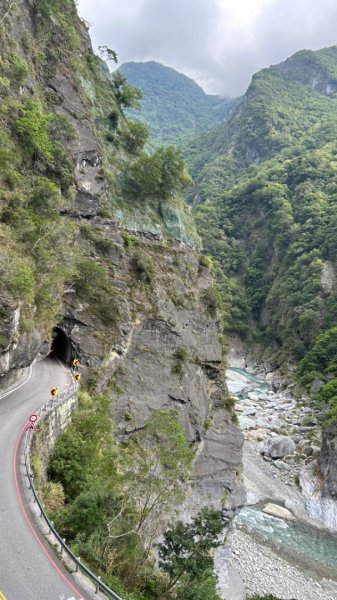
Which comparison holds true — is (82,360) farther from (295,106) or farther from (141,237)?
(295,106)

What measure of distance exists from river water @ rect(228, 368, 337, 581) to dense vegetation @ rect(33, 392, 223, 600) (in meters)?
22.0

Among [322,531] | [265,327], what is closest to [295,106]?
[265,327]

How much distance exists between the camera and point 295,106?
18088 centimetres

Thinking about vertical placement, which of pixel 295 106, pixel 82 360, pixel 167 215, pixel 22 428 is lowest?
pixel 22 428

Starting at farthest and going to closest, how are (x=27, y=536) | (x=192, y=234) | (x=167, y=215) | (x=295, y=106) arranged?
(x=295, y=106), (x=192, y=234), (x=167, y=215), (x=27, y=536)

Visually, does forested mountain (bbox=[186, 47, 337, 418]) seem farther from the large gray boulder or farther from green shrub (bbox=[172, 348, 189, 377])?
green shrub (bbox=[172, 348, 189, 377])

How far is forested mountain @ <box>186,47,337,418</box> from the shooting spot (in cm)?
9169

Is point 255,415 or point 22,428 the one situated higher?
point 22,428

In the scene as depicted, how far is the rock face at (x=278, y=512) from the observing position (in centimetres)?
3969

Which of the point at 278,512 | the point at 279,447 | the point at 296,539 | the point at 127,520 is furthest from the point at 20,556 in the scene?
the point at 279,447

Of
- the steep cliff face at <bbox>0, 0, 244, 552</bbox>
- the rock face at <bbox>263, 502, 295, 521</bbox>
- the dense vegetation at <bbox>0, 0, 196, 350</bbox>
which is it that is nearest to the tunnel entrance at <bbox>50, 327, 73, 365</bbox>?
the steep cliff face at <bbox>0, 0, 244, 552</bbox>

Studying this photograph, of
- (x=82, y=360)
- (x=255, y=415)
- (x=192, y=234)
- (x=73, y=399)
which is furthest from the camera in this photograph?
(x=255, y=415)

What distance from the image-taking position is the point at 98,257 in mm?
31984

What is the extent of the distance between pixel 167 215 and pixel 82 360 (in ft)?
61.0
